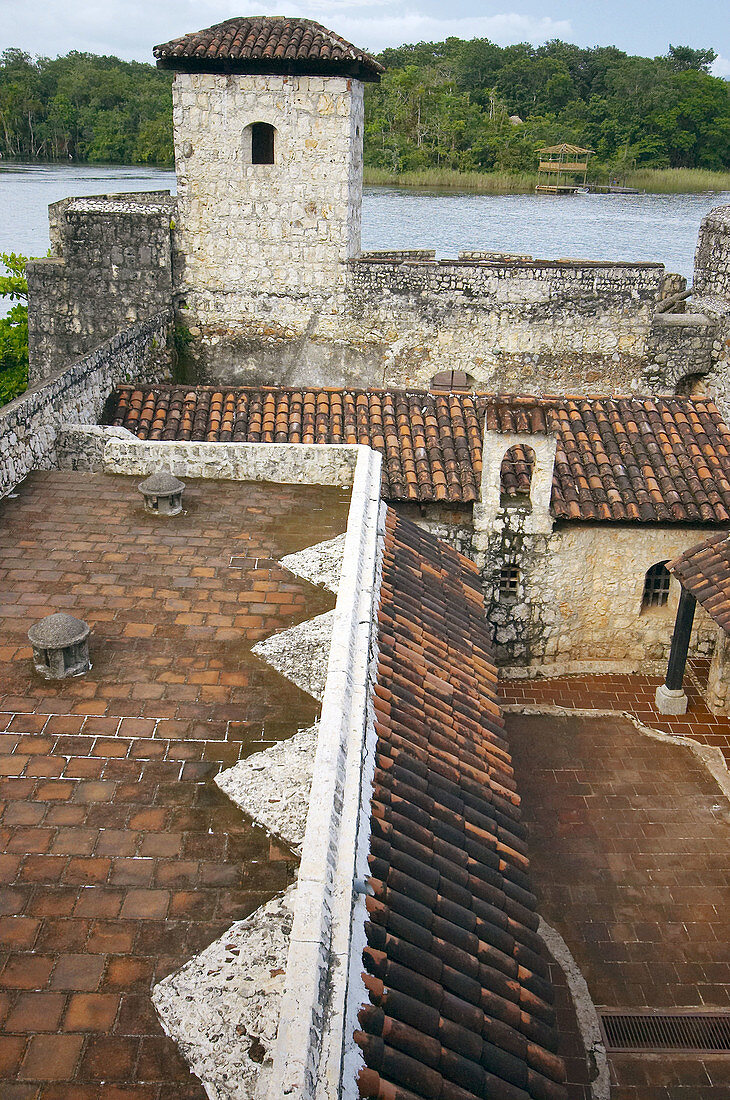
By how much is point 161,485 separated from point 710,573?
701 centimetres

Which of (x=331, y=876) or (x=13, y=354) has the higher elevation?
(x=13, y=354)

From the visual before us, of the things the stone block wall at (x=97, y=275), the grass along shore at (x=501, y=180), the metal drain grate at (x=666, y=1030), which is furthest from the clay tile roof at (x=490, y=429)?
the grass along shore at (x=501, y=180)

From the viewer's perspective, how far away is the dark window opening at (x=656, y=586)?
13914 mm

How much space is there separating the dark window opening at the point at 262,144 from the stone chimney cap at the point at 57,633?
11.8 m

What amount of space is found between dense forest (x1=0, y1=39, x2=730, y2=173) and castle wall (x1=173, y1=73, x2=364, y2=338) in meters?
32.2

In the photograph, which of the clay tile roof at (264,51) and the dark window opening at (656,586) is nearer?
the dark window opening at (656,586)

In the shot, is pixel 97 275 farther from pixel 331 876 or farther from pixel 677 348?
pixel 331 876

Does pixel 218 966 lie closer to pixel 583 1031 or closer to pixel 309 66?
pixel 583 1031

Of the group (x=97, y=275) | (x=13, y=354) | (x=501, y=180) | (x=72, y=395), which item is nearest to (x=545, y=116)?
(x=501, y=180)

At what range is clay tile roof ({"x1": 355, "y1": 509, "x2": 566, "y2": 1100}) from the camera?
16.1 ft

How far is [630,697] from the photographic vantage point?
13727mm

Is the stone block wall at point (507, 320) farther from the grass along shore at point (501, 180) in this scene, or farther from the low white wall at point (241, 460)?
the grass along shore at point (501, 180)

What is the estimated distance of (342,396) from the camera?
1466 cm

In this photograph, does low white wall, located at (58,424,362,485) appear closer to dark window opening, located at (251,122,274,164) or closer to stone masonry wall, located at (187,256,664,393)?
stone masonry wall, located at (187,256,664,393)
